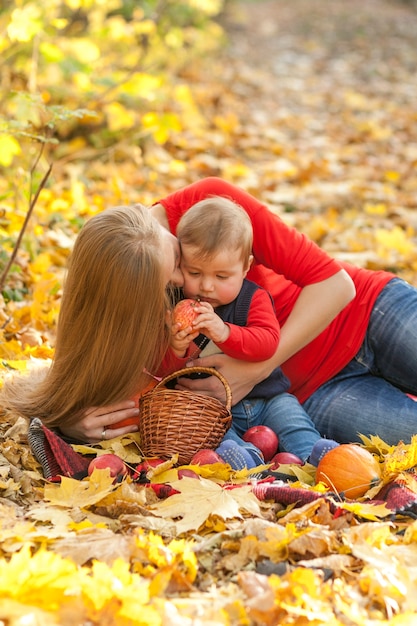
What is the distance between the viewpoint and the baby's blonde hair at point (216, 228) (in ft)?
8.93

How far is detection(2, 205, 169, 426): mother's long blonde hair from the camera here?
2561 millimetres

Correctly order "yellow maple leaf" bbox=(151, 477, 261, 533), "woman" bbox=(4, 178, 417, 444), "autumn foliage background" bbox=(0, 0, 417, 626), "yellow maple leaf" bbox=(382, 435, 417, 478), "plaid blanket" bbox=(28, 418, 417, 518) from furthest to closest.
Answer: "woman" bbox=(4, 178, 417, 444) < "yellow maple leaf" bbox=(382, 435, 417, 478) < "plaid blanket" bbox=(28, 418, 417, 518) < "yellow maple leaf" bbox=(151, 477, 261, 533) < "autumn foliage background" bbox=(0, 0, 417, 626)

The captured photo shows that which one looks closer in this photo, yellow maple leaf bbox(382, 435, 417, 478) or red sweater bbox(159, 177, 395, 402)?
yellow maple leaf bbox(382, 435, 417, 478)

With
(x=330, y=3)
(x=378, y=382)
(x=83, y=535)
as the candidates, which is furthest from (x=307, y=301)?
(x=330, y=3)

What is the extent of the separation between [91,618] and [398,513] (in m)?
0.99

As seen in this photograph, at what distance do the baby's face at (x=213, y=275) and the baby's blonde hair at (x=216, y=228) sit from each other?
0.08 feet

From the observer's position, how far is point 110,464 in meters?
2.49

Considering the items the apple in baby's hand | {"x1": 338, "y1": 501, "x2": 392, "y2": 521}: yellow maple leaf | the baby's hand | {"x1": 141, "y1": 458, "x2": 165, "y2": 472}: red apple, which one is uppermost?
the apple in baby's hand

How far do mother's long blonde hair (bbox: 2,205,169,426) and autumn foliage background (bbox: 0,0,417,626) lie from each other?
0.69 ft

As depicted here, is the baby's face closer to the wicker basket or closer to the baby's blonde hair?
the baby's blonde hair

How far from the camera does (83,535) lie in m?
1.98

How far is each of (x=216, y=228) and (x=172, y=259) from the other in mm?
189

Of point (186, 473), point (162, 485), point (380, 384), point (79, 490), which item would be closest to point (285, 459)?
point (186, 473)

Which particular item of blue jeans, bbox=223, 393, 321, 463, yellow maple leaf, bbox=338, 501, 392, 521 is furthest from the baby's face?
yellow maple leaf, bbox=338, 501, 392, 521
